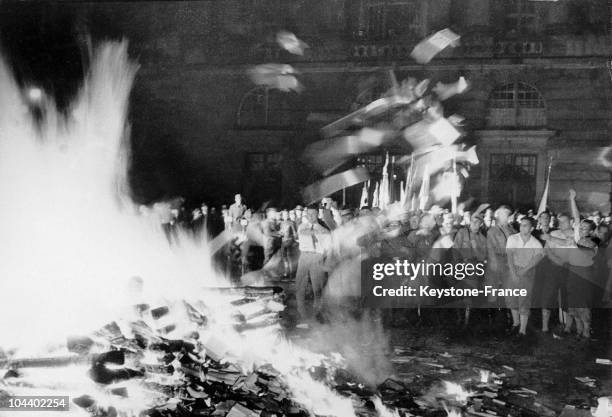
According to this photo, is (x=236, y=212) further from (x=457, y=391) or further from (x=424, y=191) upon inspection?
(x=457, y=391)

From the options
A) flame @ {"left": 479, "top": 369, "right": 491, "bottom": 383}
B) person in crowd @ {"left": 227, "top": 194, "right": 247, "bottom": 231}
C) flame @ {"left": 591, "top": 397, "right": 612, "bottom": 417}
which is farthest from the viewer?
person in crowd @ {"left": 227, "top": 194, "right": 247, "bottom": 231}

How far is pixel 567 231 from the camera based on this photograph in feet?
12.1

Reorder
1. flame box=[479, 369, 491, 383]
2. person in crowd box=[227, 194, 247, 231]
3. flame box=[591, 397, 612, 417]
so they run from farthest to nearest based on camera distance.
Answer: person in crowd box=[227, 194, 247, 231], flame box=[479, 369, 491, 383], flame box=[591, 397, 612, 417]

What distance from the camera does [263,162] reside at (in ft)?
12.4

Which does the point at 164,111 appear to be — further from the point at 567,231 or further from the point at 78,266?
the point at 567,231

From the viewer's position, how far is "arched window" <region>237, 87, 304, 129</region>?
3781 millimetres

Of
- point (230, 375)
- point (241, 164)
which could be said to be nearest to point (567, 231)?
point (241, 164)

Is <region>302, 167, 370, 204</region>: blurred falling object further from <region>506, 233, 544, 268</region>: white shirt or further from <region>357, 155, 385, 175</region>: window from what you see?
<region>506, 233, 544, 268</region>: white shirt

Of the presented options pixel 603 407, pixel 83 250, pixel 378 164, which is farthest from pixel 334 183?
pixel 603 407

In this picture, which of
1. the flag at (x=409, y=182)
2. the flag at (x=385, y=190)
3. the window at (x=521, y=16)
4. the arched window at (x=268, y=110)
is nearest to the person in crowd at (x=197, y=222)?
the arched window at (x=268, y=110)

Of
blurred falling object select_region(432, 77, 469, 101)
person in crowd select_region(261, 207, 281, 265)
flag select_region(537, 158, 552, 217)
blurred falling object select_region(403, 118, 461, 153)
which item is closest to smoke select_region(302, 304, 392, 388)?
person in crowd select_region(261, 207, 281, 265)

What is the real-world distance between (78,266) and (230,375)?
152 cm

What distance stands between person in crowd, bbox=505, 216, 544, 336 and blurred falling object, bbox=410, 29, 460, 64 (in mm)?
1429

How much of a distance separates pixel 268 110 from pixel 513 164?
1920mm
